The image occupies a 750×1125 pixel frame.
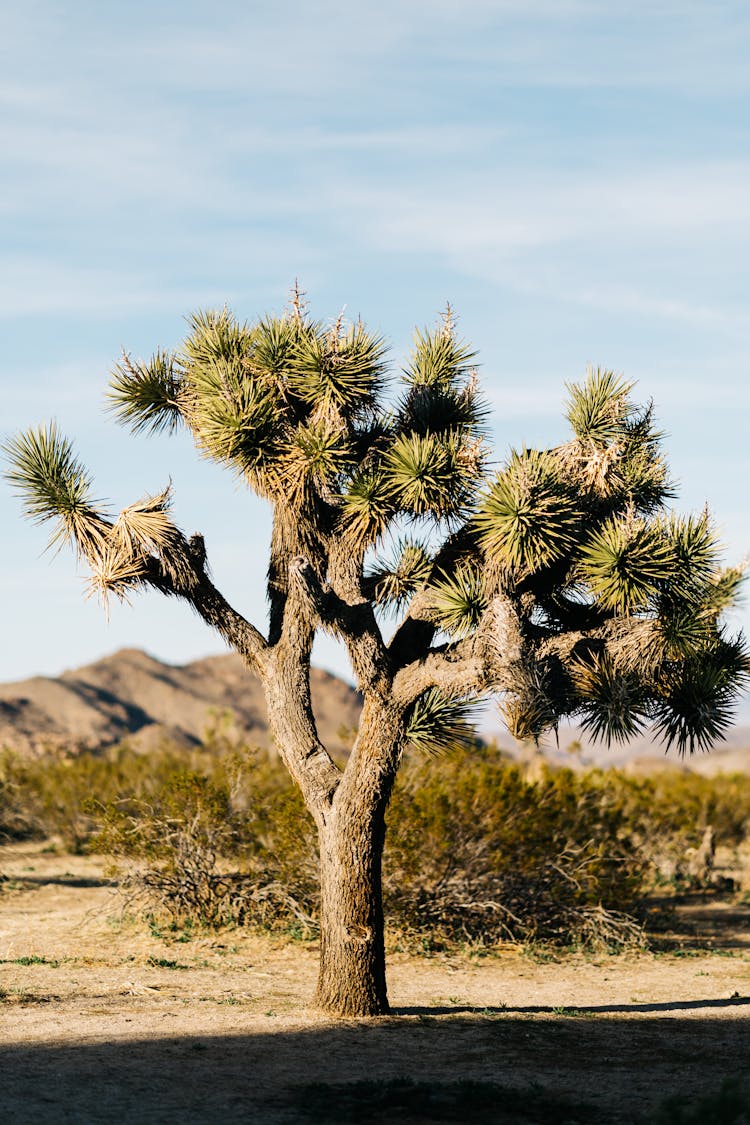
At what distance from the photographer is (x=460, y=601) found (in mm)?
10078

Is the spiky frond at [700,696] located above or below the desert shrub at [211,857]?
above

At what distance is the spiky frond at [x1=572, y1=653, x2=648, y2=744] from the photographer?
9.70m

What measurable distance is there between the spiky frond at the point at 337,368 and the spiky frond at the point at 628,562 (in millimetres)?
2313

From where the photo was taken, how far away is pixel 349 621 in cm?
998

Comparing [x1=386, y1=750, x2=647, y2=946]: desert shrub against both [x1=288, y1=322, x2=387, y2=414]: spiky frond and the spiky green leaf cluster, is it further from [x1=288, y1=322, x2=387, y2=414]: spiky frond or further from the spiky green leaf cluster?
[x1=288, y1=322, x2=387, y2=414]: spiky frond

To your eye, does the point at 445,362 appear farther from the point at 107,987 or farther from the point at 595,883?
the point at 595,883

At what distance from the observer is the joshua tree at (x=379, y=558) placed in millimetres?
9688

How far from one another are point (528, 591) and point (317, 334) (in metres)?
2.86

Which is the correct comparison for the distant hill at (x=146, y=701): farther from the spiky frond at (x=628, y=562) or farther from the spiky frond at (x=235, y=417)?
the spiky frond at (x=628, y=562)

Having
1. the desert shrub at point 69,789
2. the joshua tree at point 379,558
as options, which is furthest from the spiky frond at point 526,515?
the desert shrub at point 69,789

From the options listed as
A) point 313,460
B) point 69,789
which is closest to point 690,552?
point 313,460

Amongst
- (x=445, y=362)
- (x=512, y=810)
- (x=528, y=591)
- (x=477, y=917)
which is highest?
(x=445, y=362)

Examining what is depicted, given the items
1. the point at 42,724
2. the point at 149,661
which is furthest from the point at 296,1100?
the point at 149,661

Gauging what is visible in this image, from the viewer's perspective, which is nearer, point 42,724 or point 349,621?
point 349,621
